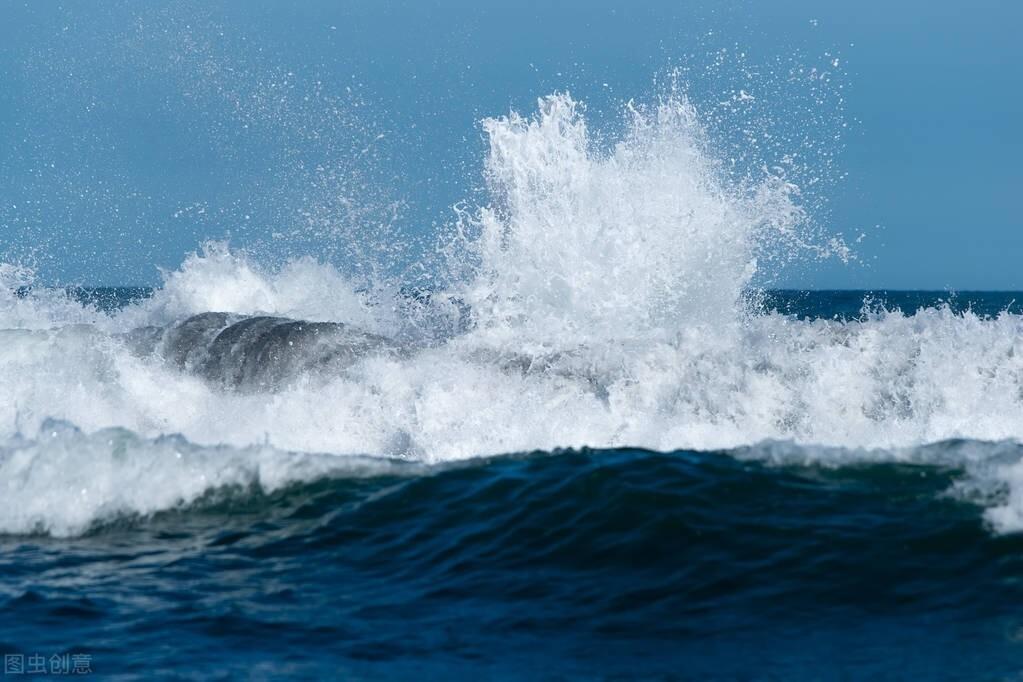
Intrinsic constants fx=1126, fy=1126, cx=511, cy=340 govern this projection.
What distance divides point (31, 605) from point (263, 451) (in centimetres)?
271

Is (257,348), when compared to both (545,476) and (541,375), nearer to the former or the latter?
(541,375)

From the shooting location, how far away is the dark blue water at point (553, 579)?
5.82 m

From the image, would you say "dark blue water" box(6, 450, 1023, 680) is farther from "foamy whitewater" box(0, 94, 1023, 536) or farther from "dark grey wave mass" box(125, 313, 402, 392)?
"dark grey wave mass" box(125, 313, 402, 392)

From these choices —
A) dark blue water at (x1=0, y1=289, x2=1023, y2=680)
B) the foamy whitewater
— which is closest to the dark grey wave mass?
the foamy whitewater

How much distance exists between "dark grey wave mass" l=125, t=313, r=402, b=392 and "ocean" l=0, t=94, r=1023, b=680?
0.06 meters

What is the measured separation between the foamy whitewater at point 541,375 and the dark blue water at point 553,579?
0.48 meters

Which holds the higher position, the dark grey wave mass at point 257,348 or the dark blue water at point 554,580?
the dark grey wave mass at point 257,348

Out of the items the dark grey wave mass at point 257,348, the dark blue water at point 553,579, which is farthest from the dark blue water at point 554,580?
the dark grey wave mass at point 257,348

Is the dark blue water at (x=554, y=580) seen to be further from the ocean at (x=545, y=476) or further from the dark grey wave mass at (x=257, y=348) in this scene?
the dark grey wave mass at (x=257, y=348)

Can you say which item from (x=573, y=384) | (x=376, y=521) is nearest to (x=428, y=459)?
(x=573, y=384)

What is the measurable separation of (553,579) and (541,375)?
6.08 metres

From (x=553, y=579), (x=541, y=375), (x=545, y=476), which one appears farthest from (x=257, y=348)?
(x=553, y=579)

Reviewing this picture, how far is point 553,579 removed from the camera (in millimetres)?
6895

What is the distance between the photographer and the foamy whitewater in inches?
361
